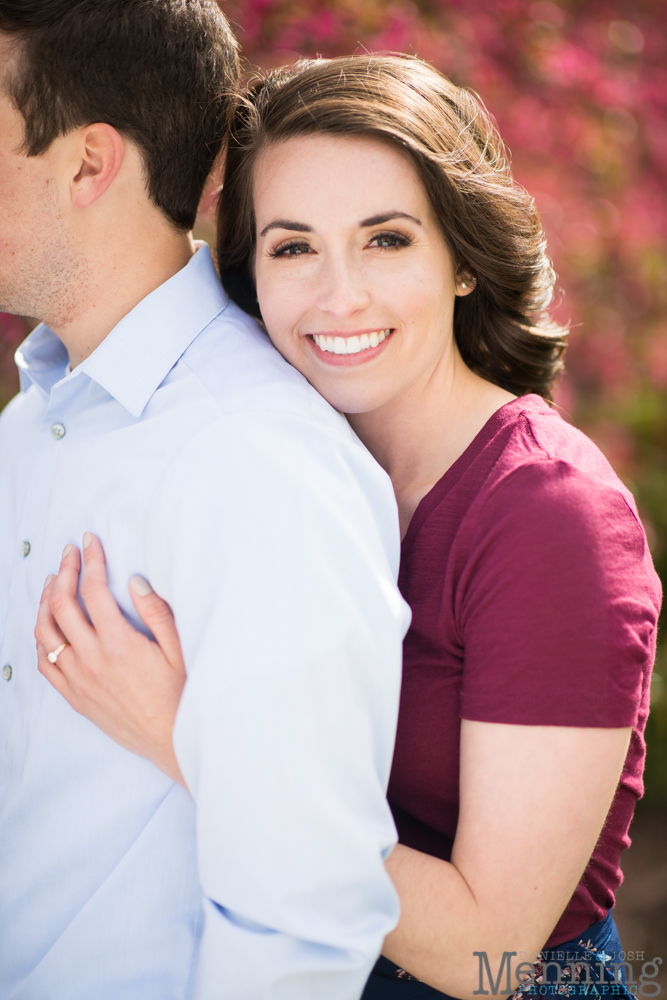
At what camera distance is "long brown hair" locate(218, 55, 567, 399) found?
1.63m

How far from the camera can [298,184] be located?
1634 millimetres

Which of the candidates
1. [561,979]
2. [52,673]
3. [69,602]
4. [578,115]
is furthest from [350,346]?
[578,115]

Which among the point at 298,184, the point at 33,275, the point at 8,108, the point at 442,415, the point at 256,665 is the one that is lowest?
the point at 256,665

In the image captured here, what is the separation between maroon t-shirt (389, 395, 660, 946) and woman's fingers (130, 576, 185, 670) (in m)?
0.46

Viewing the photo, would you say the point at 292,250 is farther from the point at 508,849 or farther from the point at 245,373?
the point at 508,849

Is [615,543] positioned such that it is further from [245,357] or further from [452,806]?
[245,357]

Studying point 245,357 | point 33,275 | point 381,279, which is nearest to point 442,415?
point 381,279

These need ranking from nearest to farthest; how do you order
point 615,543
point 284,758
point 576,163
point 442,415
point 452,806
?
point 284,758 → point 615,543 → point 452,806 → point 442,415 → point 576,163

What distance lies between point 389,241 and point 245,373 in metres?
0.43

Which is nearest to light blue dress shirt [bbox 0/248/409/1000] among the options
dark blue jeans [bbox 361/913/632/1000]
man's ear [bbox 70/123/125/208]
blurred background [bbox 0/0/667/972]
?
man's ear [bbox 70/123/125/208]

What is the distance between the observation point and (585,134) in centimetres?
336

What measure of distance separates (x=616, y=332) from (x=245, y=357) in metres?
3.88

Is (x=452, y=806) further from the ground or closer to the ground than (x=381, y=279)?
closer to the ground

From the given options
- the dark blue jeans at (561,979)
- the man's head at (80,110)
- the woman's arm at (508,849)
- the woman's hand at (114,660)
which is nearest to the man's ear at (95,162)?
the man's head at (80,110)
